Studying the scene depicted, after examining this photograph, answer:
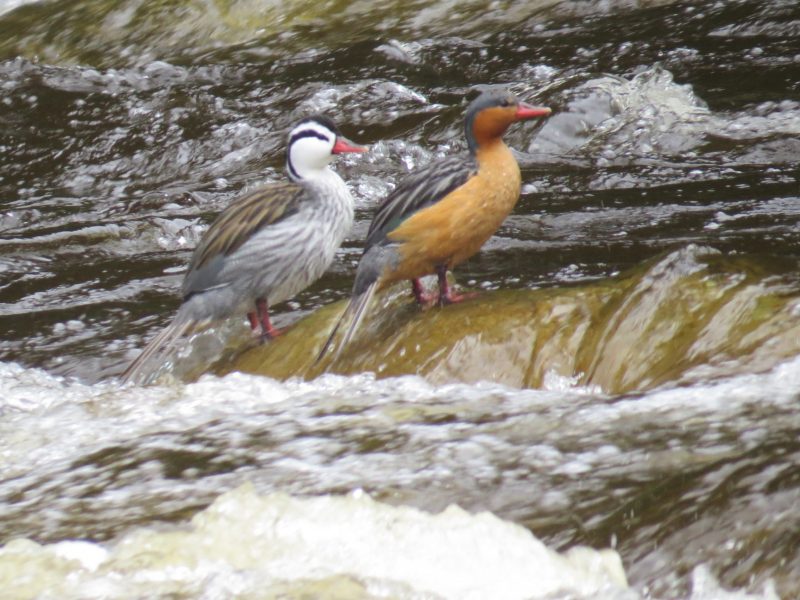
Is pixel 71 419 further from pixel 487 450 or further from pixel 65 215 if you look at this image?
pixel 65 215

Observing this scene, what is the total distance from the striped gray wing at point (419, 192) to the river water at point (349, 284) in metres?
0.69

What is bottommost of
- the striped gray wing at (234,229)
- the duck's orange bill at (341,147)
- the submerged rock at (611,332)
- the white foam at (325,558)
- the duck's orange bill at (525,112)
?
the submerged rock at (611,332)

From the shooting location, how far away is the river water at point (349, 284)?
13.6ft

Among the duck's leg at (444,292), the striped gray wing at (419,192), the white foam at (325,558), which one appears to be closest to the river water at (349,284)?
the white foam at (325,558)

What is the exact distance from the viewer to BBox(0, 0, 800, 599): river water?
4.16 metres

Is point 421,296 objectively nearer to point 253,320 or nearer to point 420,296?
point 420,296

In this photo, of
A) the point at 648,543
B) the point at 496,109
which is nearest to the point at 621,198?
the point at 496,109

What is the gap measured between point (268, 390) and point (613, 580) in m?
2.90

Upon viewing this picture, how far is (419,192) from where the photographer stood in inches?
248

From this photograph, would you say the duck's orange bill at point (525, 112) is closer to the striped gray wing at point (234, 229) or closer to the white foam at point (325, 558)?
the striped gray wing at point (234, 229)

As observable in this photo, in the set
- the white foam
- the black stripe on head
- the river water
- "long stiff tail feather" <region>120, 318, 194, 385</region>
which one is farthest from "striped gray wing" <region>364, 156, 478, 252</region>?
the white foam

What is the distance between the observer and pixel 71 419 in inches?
252

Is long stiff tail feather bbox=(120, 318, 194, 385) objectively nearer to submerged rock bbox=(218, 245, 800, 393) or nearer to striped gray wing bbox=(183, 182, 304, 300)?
striped gray wing bbox=(183, 182, 304, 300)

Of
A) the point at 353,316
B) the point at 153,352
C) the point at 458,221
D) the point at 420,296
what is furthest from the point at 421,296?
the point at 153,352
